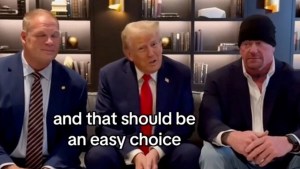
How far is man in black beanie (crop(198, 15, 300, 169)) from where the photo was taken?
7.14 ft

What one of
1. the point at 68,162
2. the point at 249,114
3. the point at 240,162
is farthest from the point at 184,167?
the point at 68,162

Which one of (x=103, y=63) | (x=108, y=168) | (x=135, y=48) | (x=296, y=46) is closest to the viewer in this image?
(x=108, y=168)

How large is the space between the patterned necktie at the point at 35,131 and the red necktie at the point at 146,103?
546 millimetres

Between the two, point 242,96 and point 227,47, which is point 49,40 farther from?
point 227,47

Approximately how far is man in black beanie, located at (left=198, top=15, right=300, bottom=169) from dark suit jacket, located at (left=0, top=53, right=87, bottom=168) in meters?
0.69

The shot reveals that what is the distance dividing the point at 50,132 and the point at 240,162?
1.00 metres

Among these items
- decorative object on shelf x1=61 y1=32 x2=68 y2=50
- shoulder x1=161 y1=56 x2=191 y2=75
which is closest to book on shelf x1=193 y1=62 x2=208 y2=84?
decorative object on shelf x1=61 y1=32 x2=68 y2=50

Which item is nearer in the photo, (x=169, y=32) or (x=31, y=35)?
(x=31, y=35)

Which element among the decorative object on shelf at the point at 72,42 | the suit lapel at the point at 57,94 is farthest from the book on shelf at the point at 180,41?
the suit lapel at the point at 57,94

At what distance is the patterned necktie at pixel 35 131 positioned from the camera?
2.22 metres

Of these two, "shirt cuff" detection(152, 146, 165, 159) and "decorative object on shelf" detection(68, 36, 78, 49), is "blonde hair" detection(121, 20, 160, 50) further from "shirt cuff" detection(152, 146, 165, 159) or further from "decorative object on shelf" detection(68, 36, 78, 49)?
"decorative object on shelf" detection(68, 36, 78, 49)

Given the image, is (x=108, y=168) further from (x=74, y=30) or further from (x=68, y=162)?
(x=74, y=30)

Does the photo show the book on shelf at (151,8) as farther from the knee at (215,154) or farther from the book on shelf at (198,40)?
the knee at (215,154)

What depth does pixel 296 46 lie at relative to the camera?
236 inches
